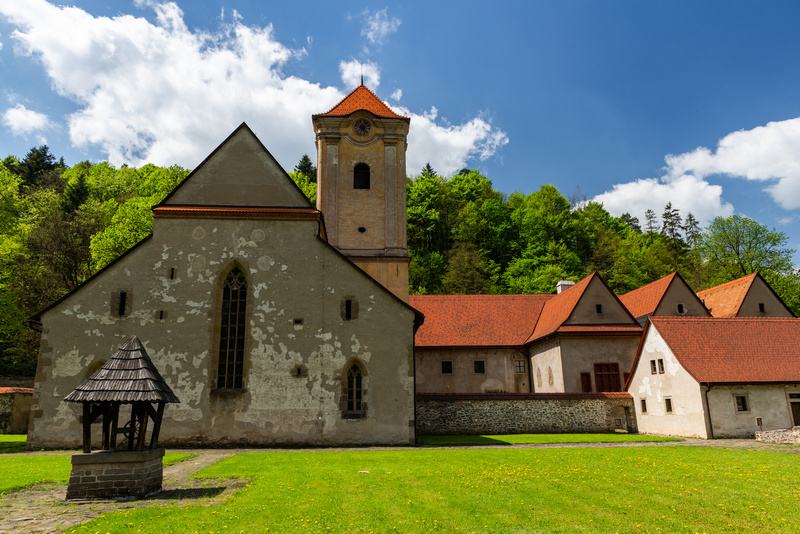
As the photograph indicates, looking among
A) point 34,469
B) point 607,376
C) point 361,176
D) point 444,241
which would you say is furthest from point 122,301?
point 444,241

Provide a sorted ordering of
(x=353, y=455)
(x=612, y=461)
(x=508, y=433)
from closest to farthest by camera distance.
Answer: (x=612, y=461)
(x=353, y=455)
(x=508, y=433)

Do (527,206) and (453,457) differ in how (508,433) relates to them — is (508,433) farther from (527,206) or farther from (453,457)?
(527,206)

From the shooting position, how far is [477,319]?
115 ft

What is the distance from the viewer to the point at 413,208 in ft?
203

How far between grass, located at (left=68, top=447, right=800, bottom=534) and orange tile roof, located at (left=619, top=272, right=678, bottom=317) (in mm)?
18040

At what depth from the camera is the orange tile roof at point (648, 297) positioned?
31.6 m

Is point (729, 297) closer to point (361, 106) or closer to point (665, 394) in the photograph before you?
point (665, 394)

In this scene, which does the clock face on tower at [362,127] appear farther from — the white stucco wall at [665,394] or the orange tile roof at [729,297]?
the orange tile roof at [729,297]

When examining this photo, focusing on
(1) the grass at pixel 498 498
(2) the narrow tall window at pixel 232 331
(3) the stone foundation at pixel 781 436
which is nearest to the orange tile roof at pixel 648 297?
(3) the stone foundation at pixel 781 436

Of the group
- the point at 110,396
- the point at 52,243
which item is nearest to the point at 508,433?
the point at 110,396

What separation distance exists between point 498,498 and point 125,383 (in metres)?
7.87

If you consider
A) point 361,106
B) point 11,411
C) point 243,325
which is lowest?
point 11,411

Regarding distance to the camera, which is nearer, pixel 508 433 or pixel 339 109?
pixel 508 433

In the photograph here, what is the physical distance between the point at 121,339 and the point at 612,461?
691 inches
